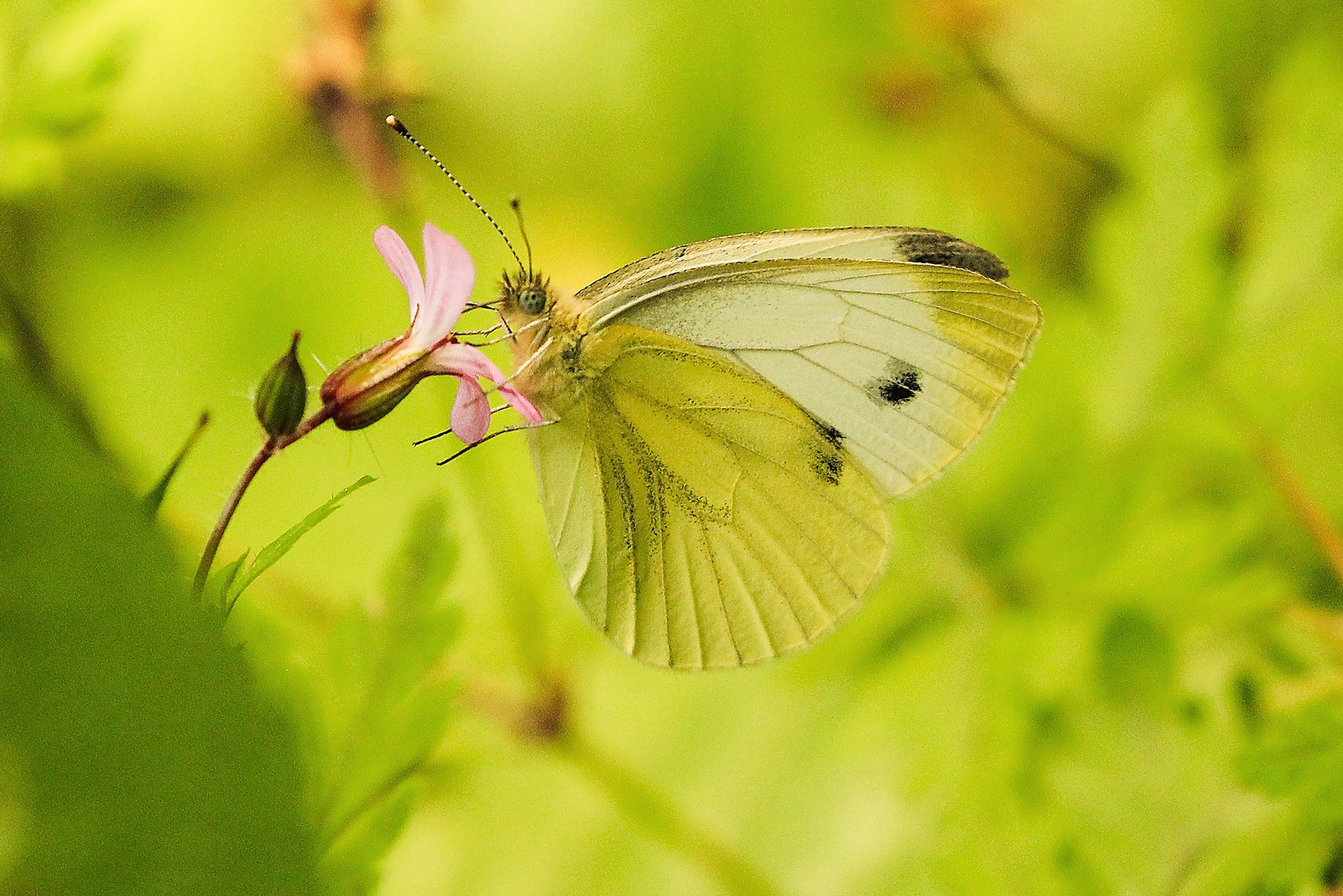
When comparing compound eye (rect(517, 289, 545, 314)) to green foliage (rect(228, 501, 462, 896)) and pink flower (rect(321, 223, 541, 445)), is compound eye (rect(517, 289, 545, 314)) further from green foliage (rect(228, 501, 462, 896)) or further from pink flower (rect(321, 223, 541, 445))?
green foliage (rect(228, 501, 462, 896))

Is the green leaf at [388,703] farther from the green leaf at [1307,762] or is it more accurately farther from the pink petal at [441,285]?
the green leaf at [1307,762]

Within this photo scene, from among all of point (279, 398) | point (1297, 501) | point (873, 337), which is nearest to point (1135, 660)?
point (1297, 501)

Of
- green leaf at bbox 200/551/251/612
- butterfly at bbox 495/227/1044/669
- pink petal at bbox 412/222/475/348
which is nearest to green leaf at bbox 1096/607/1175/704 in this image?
butterfly at bbox 495/227/1044/669

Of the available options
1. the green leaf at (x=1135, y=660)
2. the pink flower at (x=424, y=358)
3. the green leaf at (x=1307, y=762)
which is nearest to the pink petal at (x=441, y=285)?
the pink flower at (x=424, y=358)

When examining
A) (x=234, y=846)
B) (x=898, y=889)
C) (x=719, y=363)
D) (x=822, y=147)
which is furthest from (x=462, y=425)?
(x=822, y=147)

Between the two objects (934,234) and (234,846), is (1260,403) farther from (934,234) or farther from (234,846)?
(234,846)

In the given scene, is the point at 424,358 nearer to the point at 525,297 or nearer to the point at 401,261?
the point at 401,261
